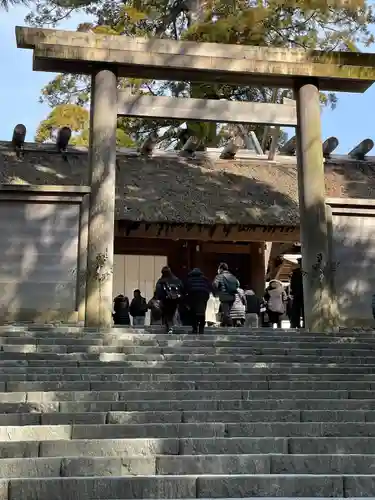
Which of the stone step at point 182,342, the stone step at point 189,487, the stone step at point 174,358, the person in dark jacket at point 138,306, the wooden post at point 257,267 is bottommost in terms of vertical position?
the stone step at point 189,487

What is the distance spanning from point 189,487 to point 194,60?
9.06 metres

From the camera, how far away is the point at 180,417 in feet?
20.1

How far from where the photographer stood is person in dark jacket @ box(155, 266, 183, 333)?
32.2ft

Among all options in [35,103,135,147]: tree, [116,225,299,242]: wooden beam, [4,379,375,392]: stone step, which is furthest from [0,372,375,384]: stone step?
[35,103,135,147]: tree

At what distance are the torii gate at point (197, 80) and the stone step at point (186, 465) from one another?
5621 mm

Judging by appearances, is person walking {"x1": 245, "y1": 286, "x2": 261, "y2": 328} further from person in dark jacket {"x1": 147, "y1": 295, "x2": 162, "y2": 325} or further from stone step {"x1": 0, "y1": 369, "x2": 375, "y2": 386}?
stone step {"x1": 0, "y1": 369, "x2": 375, "y2": 386}

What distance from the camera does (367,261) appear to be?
12.3 meters

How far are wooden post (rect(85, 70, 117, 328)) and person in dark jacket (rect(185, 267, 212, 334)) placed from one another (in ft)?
5.20

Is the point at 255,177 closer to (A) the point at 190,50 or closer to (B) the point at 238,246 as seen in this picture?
(B) the point at 238,246

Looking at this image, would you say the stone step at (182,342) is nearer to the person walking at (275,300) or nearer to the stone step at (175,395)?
the stone step at (175,395)

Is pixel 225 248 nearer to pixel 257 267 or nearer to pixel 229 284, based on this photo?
pixel 257 267

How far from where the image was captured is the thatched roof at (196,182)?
655 inches

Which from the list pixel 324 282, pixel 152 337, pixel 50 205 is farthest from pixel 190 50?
pixel 152 337

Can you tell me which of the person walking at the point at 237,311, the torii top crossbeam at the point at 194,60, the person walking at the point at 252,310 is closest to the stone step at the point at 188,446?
the person walking at the point at 237,311
